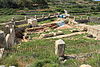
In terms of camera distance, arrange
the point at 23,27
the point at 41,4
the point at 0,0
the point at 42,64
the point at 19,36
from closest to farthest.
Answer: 1. the point at 42,64
2. the point at 19,36
3. the point at 23,27
4. the point at 0,0
5. the point at 41,4

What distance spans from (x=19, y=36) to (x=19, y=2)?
124ft

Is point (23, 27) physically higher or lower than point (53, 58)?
lower

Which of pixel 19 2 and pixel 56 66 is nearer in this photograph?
pixel 56 66

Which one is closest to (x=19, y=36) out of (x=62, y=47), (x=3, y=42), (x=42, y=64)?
(x=3, y=42)

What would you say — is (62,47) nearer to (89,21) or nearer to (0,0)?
(89,21)

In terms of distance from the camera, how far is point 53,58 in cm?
708

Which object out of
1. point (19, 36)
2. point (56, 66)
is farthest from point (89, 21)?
point (56, 66)

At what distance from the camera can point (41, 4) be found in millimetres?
68812

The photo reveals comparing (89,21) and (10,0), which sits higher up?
(10,0)

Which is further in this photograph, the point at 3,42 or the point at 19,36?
the point at 19,36

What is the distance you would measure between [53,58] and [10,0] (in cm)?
5621

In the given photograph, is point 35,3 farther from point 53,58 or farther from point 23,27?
point 53,58

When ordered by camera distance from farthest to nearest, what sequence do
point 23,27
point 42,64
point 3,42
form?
1. point 23,27
2. point 3,42
3. point 42,64

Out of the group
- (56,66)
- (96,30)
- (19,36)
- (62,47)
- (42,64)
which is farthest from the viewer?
(19,36)
